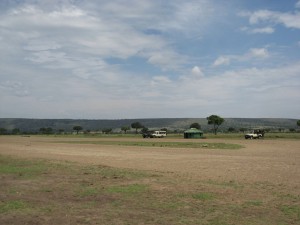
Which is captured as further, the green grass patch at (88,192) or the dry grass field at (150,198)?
the green grass patch at (88,192)

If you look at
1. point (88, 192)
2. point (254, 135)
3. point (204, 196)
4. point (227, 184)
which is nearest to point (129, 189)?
point (88, 192)

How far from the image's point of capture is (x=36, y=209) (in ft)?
36.3

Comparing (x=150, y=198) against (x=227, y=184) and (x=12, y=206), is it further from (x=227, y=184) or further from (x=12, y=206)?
(x=227, y=184)

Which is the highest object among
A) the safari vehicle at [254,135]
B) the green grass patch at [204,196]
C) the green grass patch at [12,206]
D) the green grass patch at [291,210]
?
the safari vehicle at [254,135]

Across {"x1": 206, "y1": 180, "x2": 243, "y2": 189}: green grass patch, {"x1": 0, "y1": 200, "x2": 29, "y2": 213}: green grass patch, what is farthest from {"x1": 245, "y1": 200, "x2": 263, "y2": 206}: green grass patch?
{"x1": 0, "y1": 200, "x2": 29, "y2": 213}: green grass patch

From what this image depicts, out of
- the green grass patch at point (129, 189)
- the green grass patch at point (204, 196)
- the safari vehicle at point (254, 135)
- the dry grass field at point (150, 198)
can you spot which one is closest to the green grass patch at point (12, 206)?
the dry grass field at point (150, 198)

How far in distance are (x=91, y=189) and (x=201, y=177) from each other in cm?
546

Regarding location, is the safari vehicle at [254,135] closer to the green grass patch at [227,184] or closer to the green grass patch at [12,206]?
the green grass patch at [227,184]

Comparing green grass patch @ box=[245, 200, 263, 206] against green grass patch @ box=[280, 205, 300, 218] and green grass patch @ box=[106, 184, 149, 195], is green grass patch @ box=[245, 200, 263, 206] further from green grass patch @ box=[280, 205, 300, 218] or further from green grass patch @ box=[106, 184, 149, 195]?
green grass patch @ box=[106, 184, 149, 195]

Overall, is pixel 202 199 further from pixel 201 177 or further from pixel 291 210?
pixel 201 177

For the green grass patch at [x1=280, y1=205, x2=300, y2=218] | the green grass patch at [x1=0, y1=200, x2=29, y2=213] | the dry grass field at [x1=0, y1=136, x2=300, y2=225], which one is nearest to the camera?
the dry grass field at [x1=0, y1=136, x2=300, y2=225]

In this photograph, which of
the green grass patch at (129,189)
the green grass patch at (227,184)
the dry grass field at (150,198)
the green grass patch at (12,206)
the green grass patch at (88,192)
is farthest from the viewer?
the green grass patch at (227,184)

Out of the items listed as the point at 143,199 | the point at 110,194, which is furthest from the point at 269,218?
the point at 110,194

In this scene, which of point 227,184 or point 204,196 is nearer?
point 204,196
